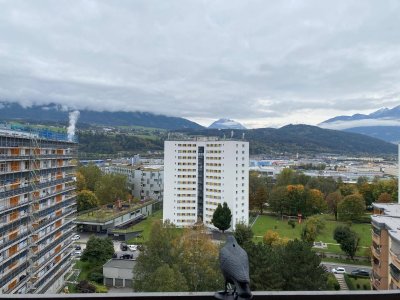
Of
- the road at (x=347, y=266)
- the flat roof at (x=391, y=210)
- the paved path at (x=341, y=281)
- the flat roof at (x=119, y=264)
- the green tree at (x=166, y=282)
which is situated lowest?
the road at (x=347, y=266)

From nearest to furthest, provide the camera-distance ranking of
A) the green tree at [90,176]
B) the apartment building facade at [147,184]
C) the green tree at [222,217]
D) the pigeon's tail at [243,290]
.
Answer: the pigeon's tail at [243,290] < the green tree at [222,217] < the green tree at [90,176] < the apartment building facade at [147,184]

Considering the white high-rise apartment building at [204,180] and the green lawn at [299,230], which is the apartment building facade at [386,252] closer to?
the green lawn at [299,230]

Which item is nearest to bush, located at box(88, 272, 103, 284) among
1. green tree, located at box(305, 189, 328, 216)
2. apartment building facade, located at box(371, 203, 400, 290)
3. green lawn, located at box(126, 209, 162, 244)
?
green lawn, located at box(126, 209, 162, 244)

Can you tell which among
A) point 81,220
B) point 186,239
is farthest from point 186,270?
point 81,220

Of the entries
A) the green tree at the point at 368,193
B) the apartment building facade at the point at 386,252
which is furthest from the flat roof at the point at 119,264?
the green tree at the point at 368,193

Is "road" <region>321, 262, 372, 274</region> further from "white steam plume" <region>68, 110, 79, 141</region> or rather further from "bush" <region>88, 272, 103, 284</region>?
"white steam plume" <region>68, 110, 79, 141</region>

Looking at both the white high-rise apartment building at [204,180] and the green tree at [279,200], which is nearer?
the white high-rise apartment building at [204,180]

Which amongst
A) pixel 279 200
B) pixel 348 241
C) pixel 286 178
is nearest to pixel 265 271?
pixel 348 241

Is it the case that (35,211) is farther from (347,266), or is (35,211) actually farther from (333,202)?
(333,202)
